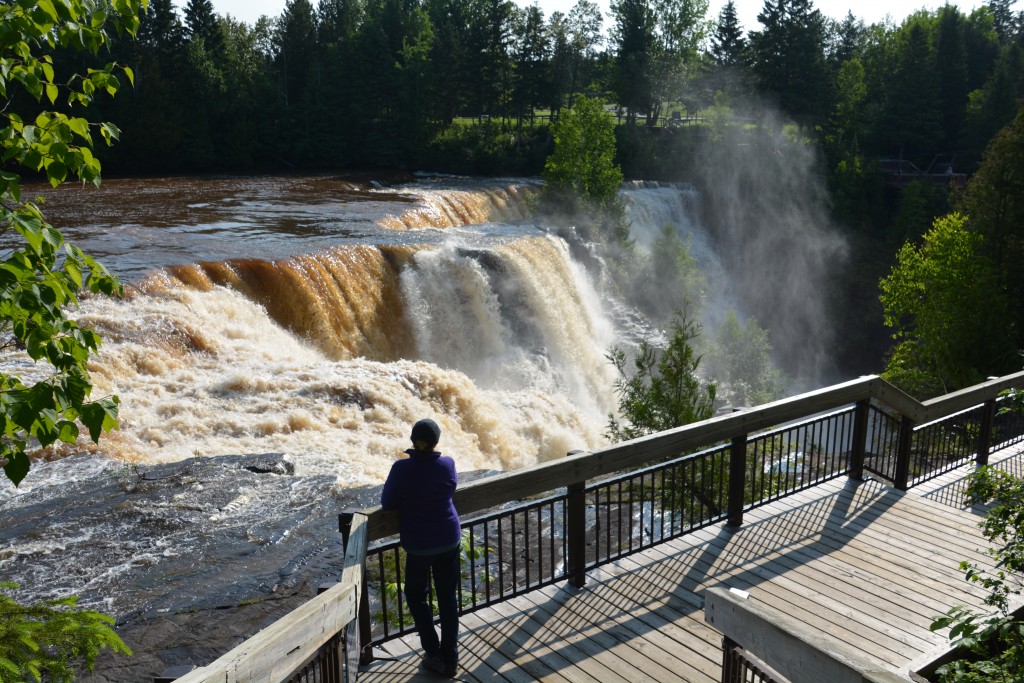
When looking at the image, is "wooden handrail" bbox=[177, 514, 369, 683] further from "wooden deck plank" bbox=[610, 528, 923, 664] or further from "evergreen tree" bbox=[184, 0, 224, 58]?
"evergreen tree" bbox=[184, 0, 224, 58]

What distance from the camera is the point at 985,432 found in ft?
29.6

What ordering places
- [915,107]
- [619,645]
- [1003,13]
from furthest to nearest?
[1003,13], [915,107], [619,645]

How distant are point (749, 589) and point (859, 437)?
2634 mm

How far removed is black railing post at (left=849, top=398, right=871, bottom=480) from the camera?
791 cm

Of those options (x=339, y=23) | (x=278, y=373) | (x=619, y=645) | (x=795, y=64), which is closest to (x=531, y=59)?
(x=339, y=23)

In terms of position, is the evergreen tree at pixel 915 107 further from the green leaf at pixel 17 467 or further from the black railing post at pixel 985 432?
the green leaf at pixel 17 467

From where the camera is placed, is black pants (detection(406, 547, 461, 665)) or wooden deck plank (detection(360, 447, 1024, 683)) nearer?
black pants (detection(406, 547, 461, 665))

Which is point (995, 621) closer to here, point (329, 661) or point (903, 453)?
point (329, 661)

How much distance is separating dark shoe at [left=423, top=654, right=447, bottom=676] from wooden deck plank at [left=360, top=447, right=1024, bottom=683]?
0.08 meters

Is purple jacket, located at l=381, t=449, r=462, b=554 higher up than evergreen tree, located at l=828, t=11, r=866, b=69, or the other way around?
evergreen tree, located at l=828, t=11, r=866, b=69

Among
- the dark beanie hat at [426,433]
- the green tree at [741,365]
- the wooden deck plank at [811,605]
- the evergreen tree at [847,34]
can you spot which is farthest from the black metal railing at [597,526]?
the evergreen tree at [847,34]

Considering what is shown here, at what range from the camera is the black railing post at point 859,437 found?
26.0 ft

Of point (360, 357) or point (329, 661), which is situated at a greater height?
point (329, 661)

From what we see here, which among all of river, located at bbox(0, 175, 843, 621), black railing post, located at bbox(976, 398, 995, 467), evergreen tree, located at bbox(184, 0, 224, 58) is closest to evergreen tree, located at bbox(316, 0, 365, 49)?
evergreen tree, located at bbox(184, 0, 224, 58)
